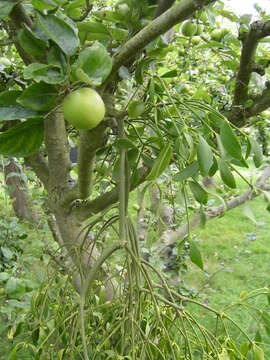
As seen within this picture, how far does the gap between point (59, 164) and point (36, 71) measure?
657 mm

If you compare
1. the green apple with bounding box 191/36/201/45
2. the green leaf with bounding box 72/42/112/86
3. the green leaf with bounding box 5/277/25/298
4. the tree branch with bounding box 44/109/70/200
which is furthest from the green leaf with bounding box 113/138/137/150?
the green apple with bounding box 191/36/201/45

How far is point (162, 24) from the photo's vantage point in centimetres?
50

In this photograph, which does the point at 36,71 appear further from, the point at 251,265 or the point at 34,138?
the point at 251,265

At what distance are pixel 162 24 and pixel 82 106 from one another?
0.48 feet

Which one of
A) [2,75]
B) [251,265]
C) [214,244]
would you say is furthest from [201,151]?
[214,244]

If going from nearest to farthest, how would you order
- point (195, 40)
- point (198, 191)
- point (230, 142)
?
point (230, 142) → point (198, 191) → point (195, 40)

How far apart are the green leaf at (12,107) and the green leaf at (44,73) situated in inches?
2.2

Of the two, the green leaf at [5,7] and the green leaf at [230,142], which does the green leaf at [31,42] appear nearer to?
the green leaf at [5,7]

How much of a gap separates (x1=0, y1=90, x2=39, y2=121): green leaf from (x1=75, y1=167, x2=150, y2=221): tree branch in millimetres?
527

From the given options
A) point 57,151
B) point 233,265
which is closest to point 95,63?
point 57,151

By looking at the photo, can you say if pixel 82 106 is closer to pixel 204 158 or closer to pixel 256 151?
pixel 204 158

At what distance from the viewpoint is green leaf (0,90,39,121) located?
0.51 metres

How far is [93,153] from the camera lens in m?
0.84

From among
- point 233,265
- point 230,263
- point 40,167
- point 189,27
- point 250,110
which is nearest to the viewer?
point 250,110
